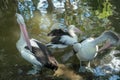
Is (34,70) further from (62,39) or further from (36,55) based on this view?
(62,39)

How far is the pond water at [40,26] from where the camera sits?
806 cm

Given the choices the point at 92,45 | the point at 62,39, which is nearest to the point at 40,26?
the point at 62,39

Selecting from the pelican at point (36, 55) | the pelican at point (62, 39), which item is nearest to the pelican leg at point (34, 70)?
the pelican at point (36, 55)

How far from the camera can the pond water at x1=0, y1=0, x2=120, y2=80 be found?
8.06m

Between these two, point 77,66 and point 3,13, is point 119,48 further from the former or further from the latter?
point 3,13

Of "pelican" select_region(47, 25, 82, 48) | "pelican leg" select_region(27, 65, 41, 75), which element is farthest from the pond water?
"pelican" select_region(47, 25, 82, 48)

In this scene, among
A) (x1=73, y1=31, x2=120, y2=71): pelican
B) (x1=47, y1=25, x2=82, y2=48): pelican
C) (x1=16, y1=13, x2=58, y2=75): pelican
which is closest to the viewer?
(x1=16, y1=13, x2=58, y2=75): pelican

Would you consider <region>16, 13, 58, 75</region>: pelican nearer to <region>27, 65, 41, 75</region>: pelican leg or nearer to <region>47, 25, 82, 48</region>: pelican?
<region>27, 65, 41, 75</region>: pelican leg

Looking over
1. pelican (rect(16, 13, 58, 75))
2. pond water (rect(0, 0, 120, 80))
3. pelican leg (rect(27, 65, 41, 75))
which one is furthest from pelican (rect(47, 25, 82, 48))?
pelican leg (rect(27, 65, 41, 75))

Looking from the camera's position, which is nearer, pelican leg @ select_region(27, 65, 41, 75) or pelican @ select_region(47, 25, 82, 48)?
pelican leg @ select_region(27, 65, 41, 75)

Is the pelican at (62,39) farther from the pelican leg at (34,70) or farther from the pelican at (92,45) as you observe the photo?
the pelican leg at (34,70)

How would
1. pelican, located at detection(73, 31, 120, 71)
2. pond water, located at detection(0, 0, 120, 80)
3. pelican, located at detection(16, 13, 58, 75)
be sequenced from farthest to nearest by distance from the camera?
1. pond water, located at detection(0, 0, 120, 80)
2. pelican, located at detection(73, 31, 120, 71)
3. pelican, located at detection(16, 13, 58, 75)

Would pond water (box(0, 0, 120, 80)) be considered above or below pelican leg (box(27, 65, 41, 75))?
above

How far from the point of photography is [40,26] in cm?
1055
